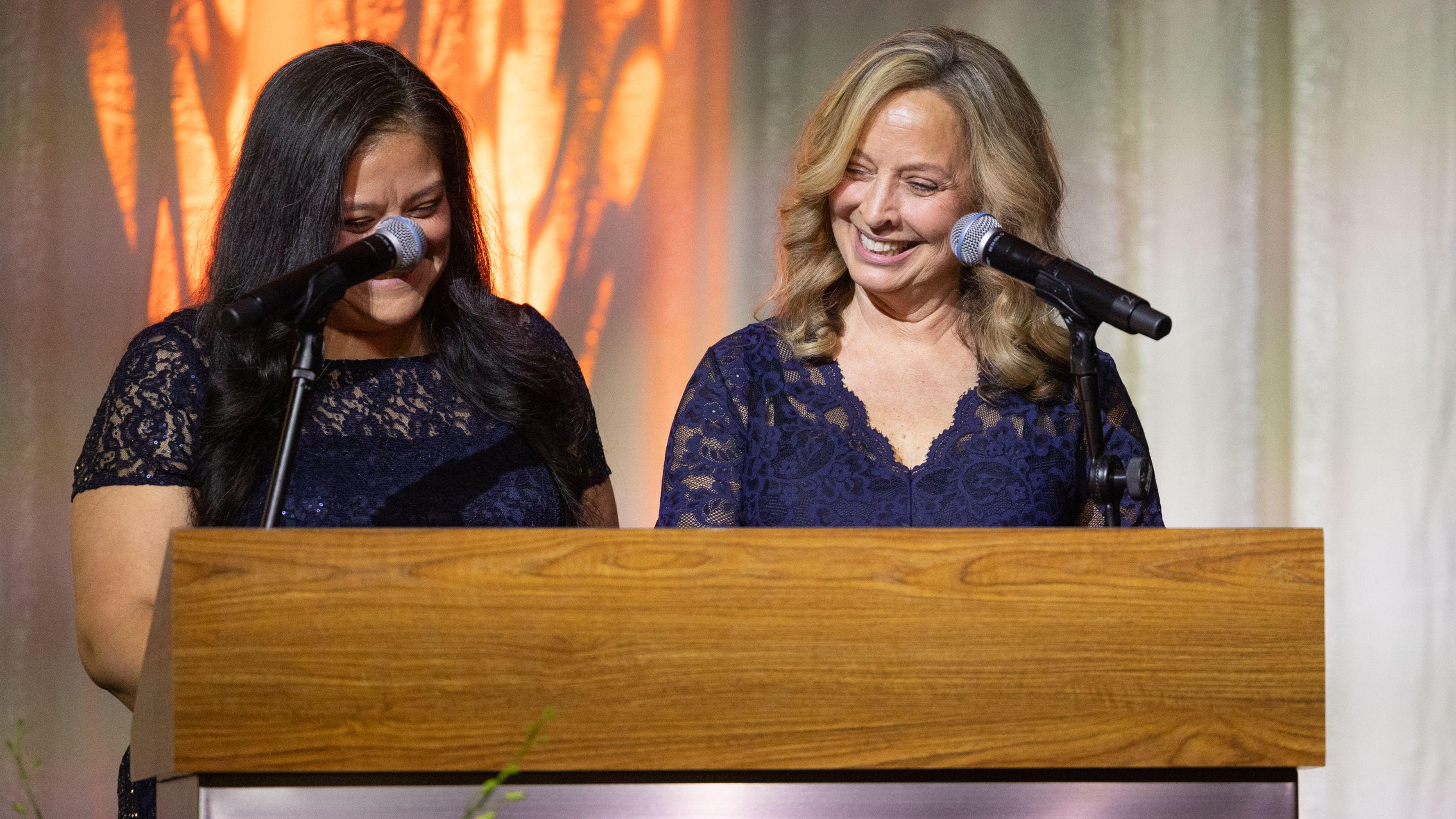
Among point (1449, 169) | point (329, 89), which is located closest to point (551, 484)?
point (329, 89)

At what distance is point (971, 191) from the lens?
2395mm

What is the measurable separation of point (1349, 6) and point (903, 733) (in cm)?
327

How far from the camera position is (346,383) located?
231cm

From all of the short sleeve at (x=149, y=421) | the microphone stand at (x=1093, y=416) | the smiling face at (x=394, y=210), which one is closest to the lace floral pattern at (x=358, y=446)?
the short sleeve at (x=149, y=421)

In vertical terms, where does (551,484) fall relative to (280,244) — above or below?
below

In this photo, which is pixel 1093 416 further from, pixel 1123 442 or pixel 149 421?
pixel 149 421

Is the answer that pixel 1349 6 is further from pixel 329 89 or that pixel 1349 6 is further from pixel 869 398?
pixel 329 89

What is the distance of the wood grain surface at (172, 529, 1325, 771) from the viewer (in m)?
1.34

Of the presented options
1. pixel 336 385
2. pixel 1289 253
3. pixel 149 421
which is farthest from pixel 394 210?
pixel 1289 253

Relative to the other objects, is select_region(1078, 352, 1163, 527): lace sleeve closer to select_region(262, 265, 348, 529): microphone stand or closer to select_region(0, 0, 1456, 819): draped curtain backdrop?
select_region(262, 265, 348, 529): microphone stand

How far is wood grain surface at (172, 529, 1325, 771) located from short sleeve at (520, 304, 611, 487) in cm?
113

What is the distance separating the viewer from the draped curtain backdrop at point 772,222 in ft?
11.9

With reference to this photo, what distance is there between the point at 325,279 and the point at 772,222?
2.29 metres

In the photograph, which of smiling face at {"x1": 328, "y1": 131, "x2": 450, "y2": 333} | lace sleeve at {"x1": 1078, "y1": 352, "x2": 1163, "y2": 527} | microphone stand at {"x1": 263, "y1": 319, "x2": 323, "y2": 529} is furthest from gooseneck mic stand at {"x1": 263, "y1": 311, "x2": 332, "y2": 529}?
lace sleeve at {"x1": 1078, "y1": 352, "x2": 1163, "y2": 527}
